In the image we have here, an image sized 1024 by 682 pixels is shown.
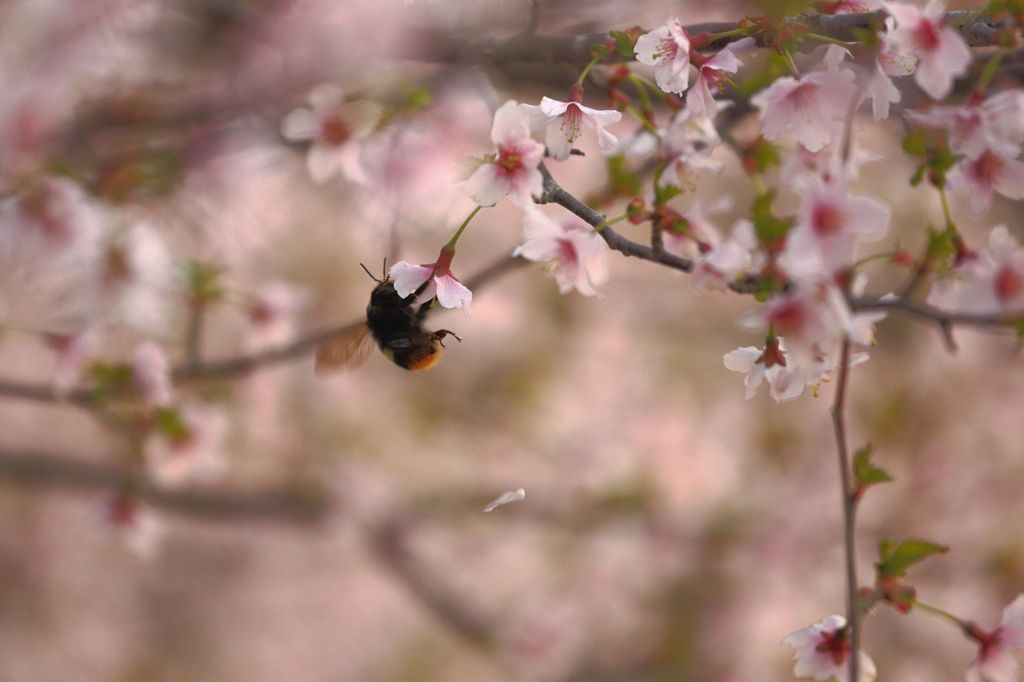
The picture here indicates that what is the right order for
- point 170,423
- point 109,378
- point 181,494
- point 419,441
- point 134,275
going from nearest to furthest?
point 109,378 → point 170,423 → point 134,275 → point 181,494 → point 419,441

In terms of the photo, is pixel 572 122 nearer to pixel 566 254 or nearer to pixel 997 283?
pixel 566 254

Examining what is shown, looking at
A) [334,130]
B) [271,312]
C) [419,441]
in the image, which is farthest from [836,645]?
[419,441]

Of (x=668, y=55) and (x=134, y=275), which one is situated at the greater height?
(x=668, y=55)

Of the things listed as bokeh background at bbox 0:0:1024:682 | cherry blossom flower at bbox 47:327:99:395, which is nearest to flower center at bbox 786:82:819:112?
bokeh background at bbox 0:0:1024:682

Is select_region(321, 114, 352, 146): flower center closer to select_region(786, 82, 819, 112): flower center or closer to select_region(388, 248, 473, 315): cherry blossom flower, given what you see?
select_region(388, 248, 473, 315): cherry blossom flower

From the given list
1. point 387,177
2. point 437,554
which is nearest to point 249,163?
point 387,177

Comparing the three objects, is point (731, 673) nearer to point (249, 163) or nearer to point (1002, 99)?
point (249, 163)

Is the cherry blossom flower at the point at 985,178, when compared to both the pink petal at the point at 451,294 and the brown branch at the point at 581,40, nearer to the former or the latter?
the brown branch at the point at 581,40
